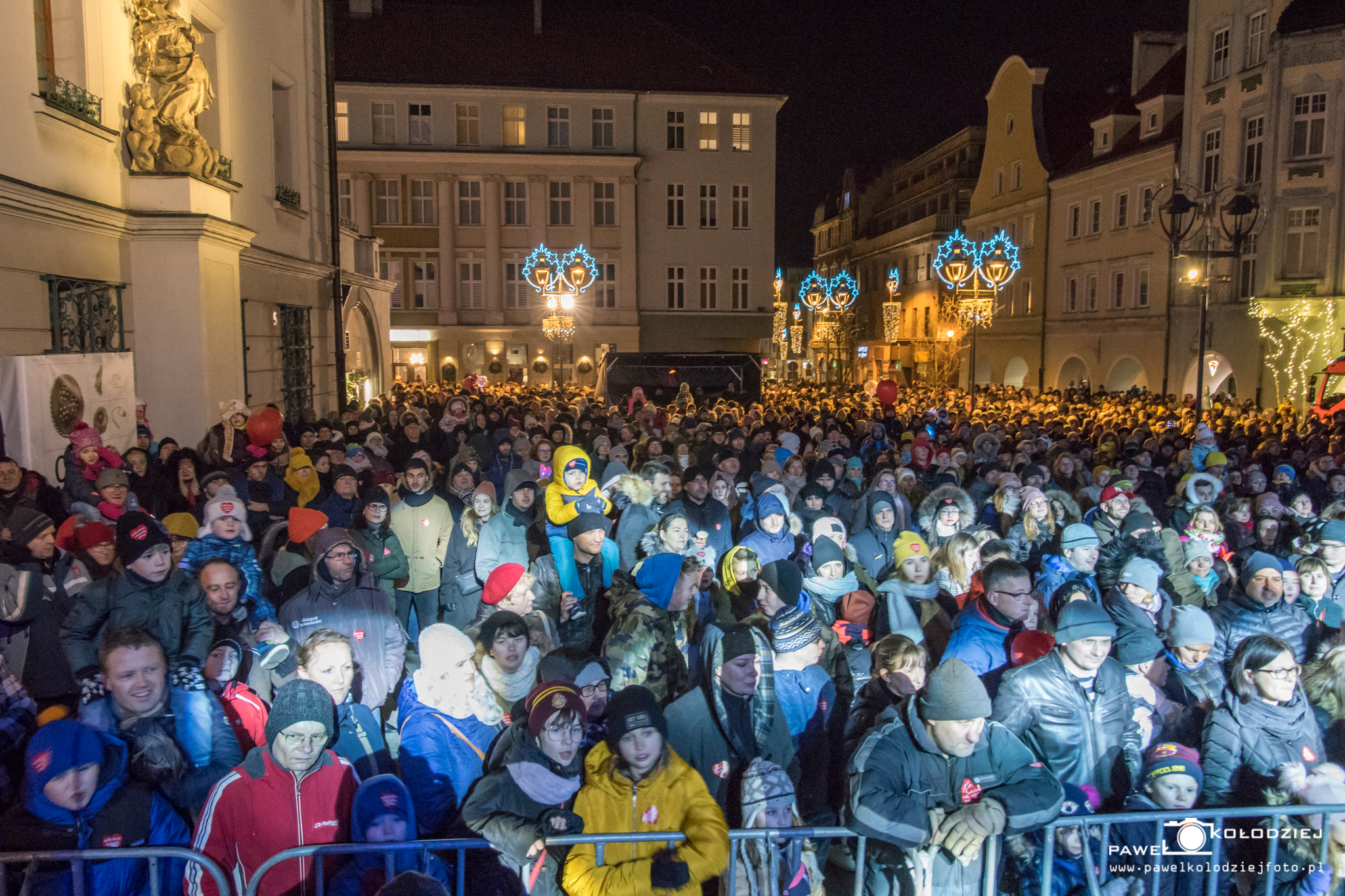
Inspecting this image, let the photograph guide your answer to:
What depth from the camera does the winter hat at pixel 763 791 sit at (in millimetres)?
3818

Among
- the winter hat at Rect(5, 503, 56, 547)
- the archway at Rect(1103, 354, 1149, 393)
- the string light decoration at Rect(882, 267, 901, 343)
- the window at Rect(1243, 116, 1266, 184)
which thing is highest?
the window at Rect(1243, 116, 1266, 184)

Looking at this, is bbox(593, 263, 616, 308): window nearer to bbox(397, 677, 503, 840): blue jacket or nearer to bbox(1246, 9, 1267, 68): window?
bbox(1246, 9, 1267, 68): window

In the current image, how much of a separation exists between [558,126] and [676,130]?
16.9ft

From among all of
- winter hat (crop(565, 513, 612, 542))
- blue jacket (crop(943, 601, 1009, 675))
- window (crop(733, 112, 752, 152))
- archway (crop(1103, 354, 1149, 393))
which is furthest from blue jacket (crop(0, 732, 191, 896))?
window (crop(733, 112, 752, 152))

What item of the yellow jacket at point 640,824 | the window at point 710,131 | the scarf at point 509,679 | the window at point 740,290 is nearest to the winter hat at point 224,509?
the scarf at point 509,679

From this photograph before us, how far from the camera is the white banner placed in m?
9.45

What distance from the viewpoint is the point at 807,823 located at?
463 cm

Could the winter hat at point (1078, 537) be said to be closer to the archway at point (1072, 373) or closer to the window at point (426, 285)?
the archway at point (1072, 373)

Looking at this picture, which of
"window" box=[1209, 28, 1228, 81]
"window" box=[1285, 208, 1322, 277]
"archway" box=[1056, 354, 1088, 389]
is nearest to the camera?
"window" box=[1285, 208, 1322, 277]

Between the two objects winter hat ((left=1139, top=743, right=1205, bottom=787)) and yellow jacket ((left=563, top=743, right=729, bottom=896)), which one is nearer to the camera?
yellow jacket ((left=563, top=743, right=729, bottom=896))

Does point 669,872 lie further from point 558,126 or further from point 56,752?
point 558,126

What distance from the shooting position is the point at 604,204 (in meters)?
41.1

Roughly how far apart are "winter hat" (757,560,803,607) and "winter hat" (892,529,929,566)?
1216 millimetres

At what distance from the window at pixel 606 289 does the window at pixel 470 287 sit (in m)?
5.02
